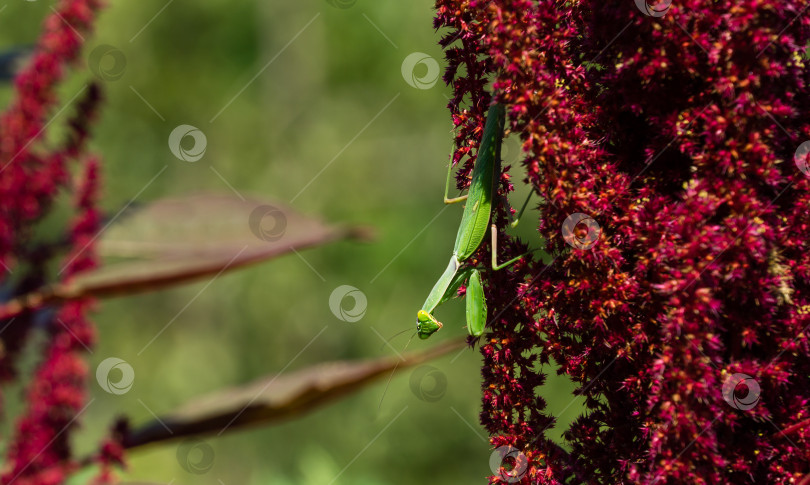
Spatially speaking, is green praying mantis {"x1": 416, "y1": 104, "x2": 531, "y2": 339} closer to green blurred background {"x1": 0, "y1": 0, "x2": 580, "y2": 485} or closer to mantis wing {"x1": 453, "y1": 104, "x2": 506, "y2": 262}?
mantis wing {"x1": 453, "y1": 104, "x2": 506, "y2": 262}

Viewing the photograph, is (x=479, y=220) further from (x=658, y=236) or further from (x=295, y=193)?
(x=295, y=193)

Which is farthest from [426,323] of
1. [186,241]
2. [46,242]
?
[46,242]

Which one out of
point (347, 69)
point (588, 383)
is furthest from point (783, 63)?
point (347, 69)

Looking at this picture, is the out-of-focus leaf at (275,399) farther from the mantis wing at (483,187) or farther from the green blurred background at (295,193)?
the green blurred background at (295,193)

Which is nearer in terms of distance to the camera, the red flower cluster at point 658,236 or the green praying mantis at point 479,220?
the red flower cluster at point 658,236

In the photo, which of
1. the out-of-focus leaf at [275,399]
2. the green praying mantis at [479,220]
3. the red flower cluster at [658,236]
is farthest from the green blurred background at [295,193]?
the red flower cluster at [658,236]
